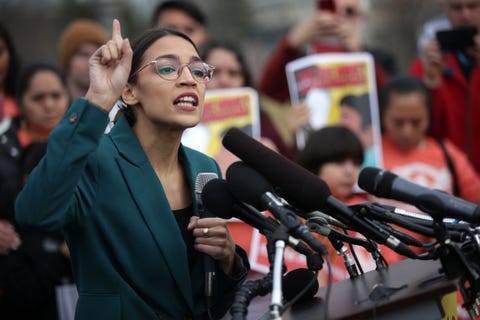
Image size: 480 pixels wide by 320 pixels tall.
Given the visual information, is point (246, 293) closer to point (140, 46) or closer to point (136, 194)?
point (136, 194)

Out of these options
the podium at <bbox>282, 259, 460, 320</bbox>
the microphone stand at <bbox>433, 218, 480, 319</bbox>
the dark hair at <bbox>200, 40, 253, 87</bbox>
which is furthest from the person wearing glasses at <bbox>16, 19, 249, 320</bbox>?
the dark hair at <bbox>200, 40, 253, 87</bbox>

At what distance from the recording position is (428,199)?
2766mm

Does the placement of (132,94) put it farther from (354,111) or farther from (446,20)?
(446,20)

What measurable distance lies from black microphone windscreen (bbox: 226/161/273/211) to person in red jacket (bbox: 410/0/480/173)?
12.7 feet

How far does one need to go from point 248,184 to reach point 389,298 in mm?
574

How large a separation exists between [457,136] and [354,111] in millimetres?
839

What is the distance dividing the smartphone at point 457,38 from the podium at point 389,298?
3450 millimetres

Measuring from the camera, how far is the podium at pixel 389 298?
8.55 feet

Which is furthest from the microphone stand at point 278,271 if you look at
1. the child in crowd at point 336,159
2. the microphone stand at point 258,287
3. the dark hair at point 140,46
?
Answer: the child in crowd at point 336,159

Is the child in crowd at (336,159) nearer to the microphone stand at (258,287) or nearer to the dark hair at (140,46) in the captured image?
the dark hair at (140,46)

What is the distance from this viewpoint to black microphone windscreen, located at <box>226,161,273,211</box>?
2.87 metres

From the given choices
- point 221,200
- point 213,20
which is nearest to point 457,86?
point 221,200

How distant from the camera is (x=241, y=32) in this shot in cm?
1795

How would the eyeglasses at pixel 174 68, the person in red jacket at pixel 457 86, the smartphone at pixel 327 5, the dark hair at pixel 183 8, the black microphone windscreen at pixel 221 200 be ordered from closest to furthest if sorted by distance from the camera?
the black microphone windscreen at pixel 221 200, the eyeglasses at pixel 174 68, the person in red jacket at pixel 457 86, the smartphone at pixel 327 5, the dark hair at pixel 183 8
